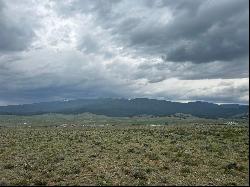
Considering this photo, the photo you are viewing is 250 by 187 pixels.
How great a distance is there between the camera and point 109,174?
28078mm

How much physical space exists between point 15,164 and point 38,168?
341cm

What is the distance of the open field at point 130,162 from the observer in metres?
27.2

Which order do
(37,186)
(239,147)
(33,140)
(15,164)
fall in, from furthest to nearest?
(33,140), (239,147), (15,164), (37,186)

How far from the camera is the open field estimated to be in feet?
89.4

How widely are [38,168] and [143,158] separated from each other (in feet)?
29.1

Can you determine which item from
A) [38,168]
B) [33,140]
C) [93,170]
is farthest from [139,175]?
[33,140]

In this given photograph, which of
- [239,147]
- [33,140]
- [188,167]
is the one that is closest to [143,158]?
[188,167]

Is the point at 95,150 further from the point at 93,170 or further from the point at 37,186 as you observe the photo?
the point at 37,186

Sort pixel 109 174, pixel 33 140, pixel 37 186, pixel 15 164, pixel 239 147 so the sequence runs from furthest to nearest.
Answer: pixel 33 140 < pixel 239 147 < pixel 15 164 < pixel 109 174 < pixel 37 186

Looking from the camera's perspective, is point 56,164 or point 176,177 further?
point 56,164

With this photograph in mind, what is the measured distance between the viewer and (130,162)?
3247 cm

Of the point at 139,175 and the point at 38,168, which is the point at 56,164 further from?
the point at 139,175

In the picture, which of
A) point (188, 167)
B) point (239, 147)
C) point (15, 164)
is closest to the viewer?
point (188, 167)

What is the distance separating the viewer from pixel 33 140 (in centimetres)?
5131
